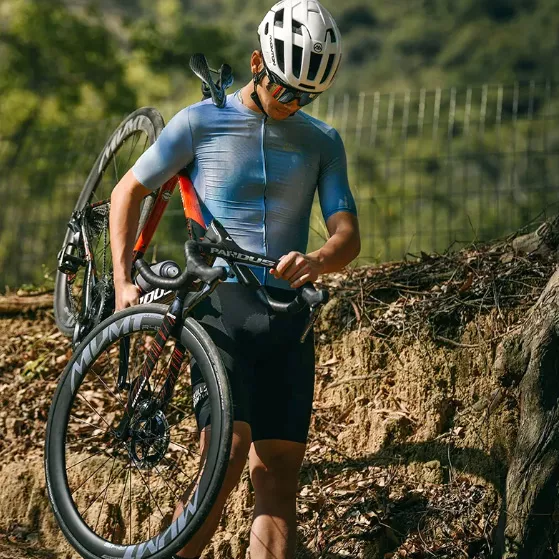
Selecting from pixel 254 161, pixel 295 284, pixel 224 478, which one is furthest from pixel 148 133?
pixel 224 478

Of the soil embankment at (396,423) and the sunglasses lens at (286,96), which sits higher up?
the sunglasses lens at (286,96)

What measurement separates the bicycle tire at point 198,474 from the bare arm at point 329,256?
416mm

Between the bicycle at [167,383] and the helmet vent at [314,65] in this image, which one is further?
the helmet vent at [314,65]

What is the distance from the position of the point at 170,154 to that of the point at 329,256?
31.2 inches

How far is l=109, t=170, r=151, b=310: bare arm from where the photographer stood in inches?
196

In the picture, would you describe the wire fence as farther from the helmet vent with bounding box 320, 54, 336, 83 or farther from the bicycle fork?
the bicycle fork

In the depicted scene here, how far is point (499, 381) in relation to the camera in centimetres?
593

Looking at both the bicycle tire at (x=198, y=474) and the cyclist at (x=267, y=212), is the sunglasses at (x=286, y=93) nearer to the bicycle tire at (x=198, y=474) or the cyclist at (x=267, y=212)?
the cyclist at (x=267, y=212)

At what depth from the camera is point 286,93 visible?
4.82 meters

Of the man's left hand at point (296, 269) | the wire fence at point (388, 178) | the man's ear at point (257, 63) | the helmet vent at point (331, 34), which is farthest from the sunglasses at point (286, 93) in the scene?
the wire fence at point (388, 178)

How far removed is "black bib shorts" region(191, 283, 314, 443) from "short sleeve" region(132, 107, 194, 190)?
0.54m

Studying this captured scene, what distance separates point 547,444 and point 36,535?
2814 mm

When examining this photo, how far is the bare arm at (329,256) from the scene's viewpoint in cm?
458

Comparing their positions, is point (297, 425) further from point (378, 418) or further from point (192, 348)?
point (378, 418)
